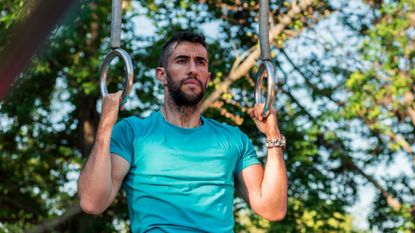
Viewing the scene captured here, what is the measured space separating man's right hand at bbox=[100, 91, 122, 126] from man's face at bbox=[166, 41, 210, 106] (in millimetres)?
248

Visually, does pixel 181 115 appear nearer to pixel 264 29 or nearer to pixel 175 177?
pixel 175 177

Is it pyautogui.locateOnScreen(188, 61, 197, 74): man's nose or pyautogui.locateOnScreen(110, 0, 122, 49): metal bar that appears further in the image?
pyautogui.locateOnScreen(188, 61, 197, 74): man's nose

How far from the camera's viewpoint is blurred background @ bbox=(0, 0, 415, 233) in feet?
20.6

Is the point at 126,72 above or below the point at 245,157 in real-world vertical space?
above

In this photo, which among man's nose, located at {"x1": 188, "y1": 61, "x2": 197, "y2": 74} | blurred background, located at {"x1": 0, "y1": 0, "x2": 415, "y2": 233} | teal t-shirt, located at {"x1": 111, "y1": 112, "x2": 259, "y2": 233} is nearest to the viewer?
teal t-shirt, located at {"x1": 111, "y1": 112, "x2": 259, "y2": 233}

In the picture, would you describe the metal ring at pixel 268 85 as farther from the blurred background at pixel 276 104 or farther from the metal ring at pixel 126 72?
the blurred background at pixel 276 104

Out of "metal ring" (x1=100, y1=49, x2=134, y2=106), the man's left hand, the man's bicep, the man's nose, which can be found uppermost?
"metal ring" (x1=100, y1=49, x2=134, y2=106)

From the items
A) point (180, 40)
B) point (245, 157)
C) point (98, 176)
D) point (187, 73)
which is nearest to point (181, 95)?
point (187, 73)

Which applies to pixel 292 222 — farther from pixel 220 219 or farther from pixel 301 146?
pixel 220 219

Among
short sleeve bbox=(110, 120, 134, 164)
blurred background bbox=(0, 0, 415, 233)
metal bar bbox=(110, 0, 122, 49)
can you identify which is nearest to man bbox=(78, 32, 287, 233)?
short sleeve bbox=(110, 120, 134, 164)

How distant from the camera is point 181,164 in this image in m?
1.98

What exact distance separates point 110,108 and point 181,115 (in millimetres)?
320

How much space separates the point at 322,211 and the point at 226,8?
2.10 m

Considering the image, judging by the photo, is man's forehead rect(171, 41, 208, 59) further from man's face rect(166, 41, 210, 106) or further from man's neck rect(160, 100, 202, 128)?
man's neck rect(160, 100, 202, 128)
